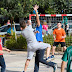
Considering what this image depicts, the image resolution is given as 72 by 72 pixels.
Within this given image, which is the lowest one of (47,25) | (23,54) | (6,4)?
(23,54)

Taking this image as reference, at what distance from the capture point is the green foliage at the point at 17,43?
16.4 meters

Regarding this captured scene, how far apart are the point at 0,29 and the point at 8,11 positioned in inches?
119

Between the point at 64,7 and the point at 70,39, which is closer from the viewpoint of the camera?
the point at 70,39

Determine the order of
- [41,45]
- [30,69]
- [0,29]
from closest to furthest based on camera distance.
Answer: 1. [41,45]
2. [30,69]
3. [0,29]

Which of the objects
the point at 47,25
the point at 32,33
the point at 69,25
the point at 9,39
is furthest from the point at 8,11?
the point at 32,33

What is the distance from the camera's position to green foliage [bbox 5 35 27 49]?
Result: 16.4 meters

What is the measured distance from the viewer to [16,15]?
19.6m

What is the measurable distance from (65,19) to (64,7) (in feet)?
38.2

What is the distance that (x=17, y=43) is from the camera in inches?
653

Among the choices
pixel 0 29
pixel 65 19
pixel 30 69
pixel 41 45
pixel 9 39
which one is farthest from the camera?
pixel 0 29

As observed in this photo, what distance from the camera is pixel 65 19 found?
16.4 metres

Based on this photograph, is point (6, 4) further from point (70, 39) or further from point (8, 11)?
point (70, 39)

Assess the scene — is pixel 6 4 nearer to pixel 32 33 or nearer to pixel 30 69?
pixel 30 69

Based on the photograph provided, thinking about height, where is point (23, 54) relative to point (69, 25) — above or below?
below
